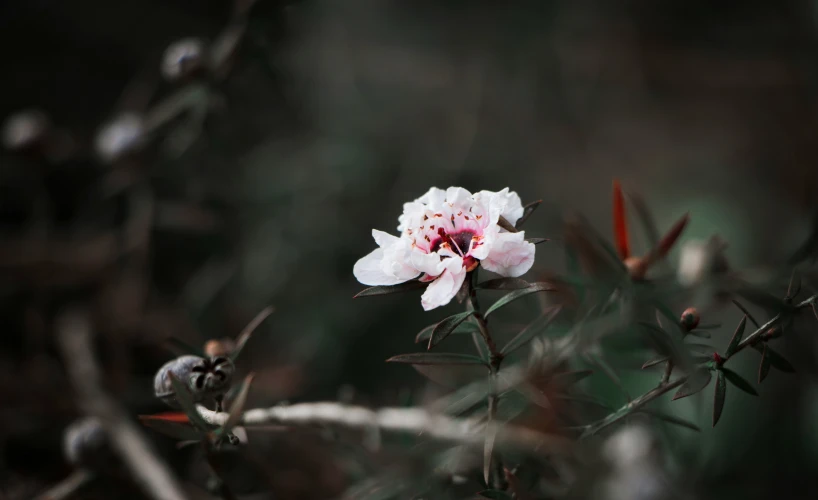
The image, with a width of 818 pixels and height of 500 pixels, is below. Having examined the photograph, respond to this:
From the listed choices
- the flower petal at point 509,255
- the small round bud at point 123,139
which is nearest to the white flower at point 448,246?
the flower petal at point 509,255

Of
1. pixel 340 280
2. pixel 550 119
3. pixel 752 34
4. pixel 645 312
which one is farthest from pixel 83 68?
pixel 752 34

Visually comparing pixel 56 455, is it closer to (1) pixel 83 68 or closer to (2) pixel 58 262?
(2) pixel 58 262

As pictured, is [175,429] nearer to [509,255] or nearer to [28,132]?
[509,255]

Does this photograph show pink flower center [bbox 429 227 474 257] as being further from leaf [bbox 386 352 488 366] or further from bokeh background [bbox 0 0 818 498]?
bokeh background [bbox 0 0 818 498]

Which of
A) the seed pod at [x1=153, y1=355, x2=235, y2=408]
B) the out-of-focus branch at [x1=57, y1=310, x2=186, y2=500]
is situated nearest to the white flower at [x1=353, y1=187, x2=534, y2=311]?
the seed pod at [x1=153, y1=355, x2=235, y2=408]

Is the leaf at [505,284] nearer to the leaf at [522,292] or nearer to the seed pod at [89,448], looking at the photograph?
the leaf at [522,292]

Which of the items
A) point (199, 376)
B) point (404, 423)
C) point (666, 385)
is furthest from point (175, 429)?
point (666, 385)
